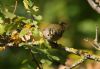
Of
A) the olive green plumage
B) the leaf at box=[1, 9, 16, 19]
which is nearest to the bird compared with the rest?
the olive green plumage

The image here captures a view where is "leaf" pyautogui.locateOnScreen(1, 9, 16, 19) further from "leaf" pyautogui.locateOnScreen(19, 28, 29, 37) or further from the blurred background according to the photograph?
the blurred background

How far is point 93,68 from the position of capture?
3.76 m

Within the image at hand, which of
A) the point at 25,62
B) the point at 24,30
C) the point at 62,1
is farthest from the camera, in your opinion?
the point at 62,1

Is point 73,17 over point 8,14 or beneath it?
beneath

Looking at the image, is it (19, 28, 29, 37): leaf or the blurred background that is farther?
the blurred background

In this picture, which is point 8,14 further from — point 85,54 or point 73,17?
point 73,17

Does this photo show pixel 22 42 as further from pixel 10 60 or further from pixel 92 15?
pixel 92 15

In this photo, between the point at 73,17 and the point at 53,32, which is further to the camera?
the point at 73,17

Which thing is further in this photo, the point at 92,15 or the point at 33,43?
the point at 92,15

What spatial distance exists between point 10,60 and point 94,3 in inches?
122

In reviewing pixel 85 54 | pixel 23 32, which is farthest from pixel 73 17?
pixel 23 32

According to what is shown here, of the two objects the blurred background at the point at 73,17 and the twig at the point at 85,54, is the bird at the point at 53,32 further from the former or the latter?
the blurred background at the point at 73,17

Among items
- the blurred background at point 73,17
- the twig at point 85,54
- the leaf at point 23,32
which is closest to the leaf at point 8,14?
the leaf at point 23,32

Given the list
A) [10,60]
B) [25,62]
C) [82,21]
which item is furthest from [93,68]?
[82,21]
